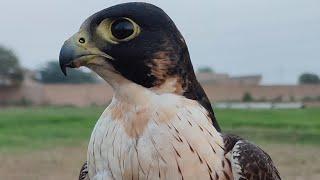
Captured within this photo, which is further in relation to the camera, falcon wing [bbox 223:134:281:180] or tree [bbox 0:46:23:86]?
tree [bbox 0:46:23:86]

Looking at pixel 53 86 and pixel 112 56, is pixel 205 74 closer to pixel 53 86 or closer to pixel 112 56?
pixel 53 86

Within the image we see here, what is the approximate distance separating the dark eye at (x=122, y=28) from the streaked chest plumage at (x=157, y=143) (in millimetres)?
225

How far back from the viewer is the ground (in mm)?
15875

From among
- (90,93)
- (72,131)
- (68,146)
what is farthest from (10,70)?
(68,146)

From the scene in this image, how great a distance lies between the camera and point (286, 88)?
64812mm

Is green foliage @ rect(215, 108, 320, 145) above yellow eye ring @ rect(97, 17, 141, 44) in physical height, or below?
below

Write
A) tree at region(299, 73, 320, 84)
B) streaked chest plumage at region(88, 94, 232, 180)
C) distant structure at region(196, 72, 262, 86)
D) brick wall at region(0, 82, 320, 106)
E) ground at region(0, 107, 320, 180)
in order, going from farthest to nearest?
1. tree at region(299, 73, 320, 84)
2. distant structure at region(196, 72, 262, 86)
3. brick wall at region(0, 82, 320, 106)
4. ground at region(0, 107, 320, 180)
5. streaked chest plumage at region(88, 94, 232, 180)

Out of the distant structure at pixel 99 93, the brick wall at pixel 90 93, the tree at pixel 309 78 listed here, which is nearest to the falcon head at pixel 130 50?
the distant structure at pixel 99 93

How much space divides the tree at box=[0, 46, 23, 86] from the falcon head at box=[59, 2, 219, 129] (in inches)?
2537

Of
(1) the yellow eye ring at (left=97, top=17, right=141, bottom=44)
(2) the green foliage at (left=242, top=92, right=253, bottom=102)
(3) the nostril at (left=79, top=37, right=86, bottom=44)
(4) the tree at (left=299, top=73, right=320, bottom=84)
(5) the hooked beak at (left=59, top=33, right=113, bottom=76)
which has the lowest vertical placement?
(4) the tree at (left=299, top=73, right=320, bottom=84)

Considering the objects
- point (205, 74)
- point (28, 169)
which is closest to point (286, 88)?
point (205, 74)

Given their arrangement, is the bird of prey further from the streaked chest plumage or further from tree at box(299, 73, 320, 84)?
tree at box(299, 73, 320, 84)

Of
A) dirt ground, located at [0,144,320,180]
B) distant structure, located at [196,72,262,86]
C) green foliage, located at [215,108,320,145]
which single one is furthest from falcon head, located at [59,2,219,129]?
distant structure, located at [196,72,262,86]

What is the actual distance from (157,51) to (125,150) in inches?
14.1
